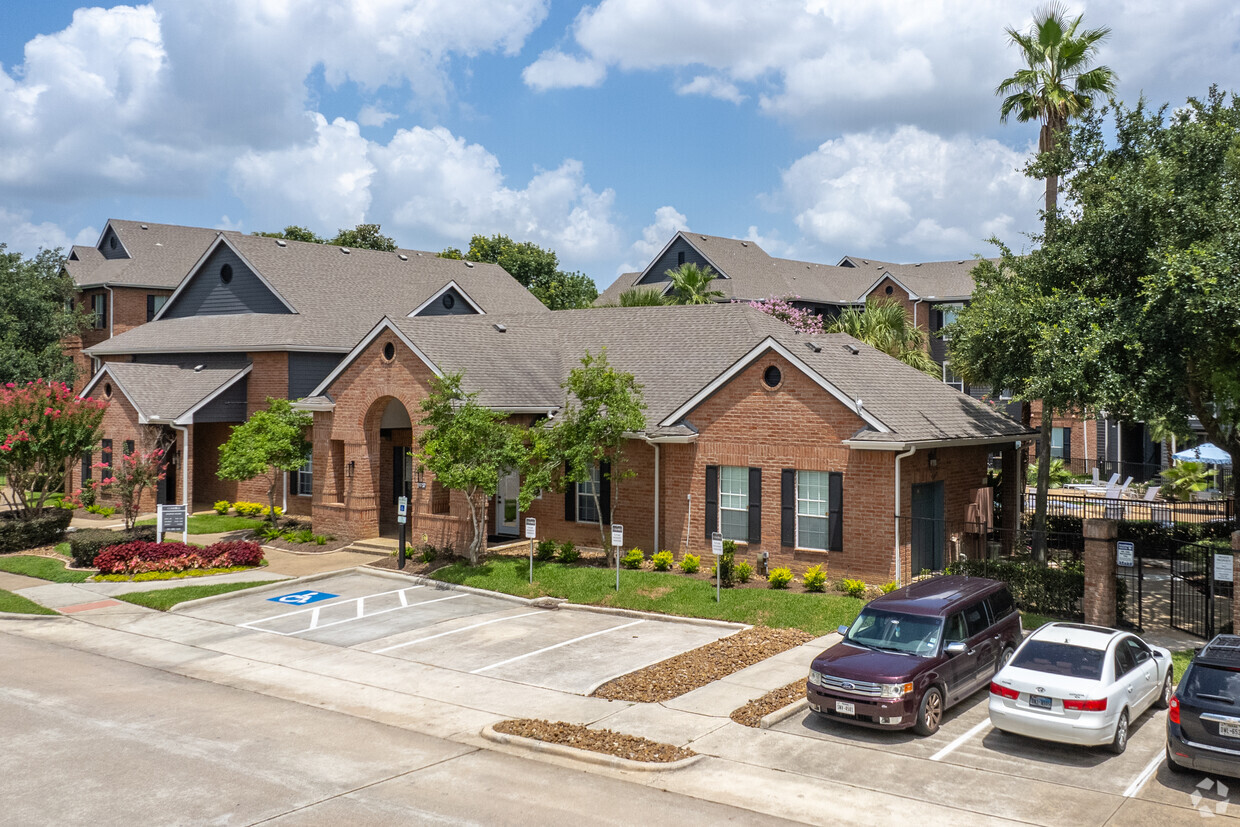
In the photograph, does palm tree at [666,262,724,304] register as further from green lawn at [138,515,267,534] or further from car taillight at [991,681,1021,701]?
car taillight at [991,681,1021,701]

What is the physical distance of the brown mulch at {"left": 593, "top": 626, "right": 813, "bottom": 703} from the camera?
15398 millimetres

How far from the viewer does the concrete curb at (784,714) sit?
13805 millimetres

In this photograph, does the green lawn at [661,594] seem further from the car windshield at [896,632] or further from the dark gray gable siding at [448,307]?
the dark gray gable siding at [448,307]

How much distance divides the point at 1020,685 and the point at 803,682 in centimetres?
379

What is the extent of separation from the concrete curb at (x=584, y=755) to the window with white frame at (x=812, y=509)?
10488mm

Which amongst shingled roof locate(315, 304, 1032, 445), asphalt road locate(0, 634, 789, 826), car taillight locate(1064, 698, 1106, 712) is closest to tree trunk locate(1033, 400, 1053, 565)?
shingled roof locate(315, 304, 1032, 445)

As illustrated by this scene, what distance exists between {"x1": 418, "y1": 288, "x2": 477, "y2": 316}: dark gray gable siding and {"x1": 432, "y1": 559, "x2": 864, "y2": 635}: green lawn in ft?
59.8

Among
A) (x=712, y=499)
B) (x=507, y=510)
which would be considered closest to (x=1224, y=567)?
(x=712, y=499)

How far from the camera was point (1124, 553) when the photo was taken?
17844 millimetres

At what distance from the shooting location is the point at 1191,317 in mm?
17859

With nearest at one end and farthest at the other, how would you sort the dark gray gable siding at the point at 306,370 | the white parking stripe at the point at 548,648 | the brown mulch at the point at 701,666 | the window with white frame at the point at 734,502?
the brown mulch at the point at 701,666 < the white parking stripe at the point at 548,648 < the window with white frame at the point at 734,502 < the dark gray gable siding at the point at 306,370

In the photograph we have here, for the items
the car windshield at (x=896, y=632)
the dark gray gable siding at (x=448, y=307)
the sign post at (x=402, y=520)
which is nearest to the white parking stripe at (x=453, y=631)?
the sign post at (x=402, y=520)

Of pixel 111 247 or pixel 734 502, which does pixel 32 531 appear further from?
pixel 111 247

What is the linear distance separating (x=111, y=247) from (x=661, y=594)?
4324cm
